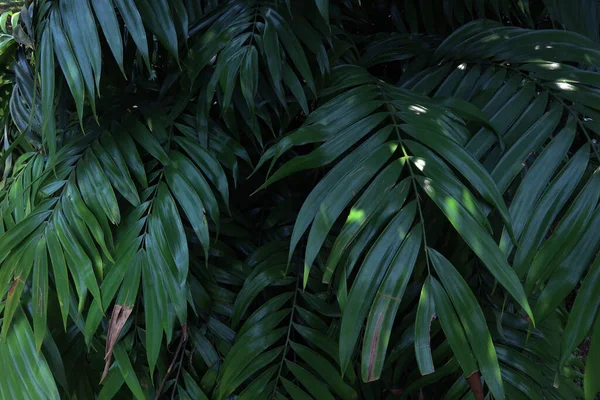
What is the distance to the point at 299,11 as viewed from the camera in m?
0.74

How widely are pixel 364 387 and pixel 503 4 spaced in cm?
64

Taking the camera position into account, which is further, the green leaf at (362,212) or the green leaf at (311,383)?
the green leaf at (311,383)

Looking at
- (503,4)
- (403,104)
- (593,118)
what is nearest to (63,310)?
(403,104)

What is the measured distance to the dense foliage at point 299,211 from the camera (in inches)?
18.8

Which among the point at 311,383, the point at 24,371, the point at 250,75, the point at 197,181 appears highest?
the point at 250,75

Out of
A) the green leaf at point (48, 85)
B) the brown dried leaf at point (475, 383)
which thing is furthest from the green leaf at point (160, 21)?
the brown dried leaf at point (475, 383)

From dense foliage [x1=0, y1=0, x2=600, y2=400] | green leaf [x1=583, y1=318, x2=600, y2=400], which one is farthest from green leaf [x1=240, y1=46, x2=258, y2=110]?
green leaf [x1=583, y1=318, x2=600, y2=400]

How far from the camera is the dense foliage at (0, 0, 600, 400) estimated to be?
48 cm

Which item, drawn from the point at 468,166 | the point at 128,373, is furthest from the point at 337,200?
the point at 128,373

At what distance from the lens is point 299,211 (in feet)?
2.18

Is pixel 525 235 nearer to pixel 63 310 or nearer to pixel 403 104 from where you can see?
pixel 403 104

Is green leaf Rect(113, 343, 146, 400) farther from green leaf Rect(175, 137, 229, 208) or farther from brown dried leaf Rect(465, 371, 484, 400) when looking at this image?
brown dried leaf Rect(465, 371, 484, 400)

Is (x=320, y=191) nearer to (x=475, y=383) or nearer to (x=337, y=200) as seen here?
(x=337, y=200)

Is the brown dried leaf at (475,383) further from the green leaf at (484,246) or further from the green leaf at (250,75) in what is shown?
the green leaf at (250,75)
